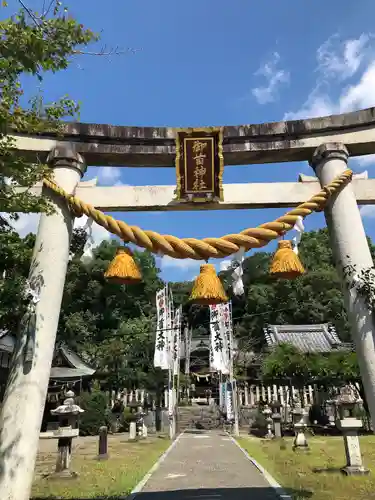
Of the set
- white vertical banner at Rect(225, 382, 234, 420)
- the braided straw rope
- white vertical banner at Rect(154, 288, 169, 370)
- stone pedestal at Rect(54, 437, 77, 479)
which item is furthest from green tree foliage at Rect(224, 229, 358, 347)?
the braided straw rope

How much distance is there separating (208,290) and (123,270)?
1113 mm

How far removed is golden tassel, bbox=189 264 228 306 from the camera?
196 inches

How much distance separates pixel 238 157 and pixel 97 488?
5777 millimetres

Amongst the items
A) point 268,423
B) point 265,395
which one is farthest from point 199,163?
point 265,395

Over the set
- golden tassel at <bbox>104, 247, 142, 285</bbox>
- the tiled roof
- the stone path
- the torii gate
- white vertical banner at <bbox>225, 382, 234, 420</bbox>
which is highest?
the tiled roof

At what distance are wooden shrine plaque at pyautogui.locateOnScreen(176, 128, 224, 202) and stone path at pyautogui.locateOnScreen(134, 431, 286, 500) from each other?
435cm

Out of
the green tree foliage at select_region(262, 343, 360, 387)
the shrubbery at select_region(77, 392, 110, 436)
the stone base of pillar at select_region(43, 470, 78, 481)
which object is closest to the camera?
the stone base of pillar at select_region(43, 470, 78, 481)

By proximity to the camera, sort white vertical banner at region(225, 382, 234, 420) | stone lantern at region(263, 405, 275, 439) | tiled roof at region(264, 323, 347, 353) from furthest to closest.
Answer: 1. tiled roof at region(264, 323, 347, 353)
2. white vertical banner at region(225, 382, 234, 420)
3. stone lantern at region(263, 405, 275, 439)

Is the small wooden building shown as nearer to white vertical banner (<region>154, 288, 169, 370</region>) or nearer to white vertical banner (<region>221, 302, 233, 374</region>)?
white vertical banner (<region>154, 288, 169, 370</region>)

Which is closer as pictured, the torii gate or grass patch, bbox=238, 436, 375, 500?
the torii gate

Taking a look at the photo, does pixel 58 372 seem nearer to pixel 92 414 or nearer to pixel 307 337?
pixel 92 414

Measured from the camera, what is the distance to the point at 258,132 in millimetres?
5621

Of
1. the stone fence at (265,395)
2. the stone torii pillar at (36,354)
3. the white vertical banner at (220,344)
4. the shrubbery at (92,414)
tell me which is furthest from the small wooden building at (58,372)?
the stone torii pillar at (36,354)

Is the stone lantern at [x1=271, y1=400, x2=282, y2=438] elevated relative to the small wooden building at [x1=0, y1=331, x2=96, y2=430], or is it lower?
lower
